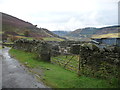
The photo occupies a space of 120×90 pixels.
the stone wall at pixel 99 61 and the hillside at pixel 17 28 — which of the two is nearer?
the stone wall at pixel 99 61

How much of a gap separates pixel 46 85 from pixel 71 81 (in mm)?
2148

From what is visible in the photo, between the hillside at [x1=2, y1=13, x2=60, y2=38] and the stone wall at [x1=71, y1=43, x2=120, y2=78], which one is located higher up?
the hillside at [x1=2, y1=13, x2=60, y2=38]

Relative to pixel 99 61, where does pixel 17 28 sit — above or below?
above

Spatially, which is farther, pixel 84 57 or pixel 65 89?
pixel 84 57

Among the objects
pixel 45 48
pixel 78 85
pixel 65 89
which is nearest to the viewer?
pixel 65 89

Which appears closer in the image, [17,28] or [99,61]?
[99,61]

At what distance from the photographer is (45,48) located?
1741cm

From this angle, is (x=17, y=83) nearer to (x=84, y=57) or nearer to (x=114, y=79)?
(x=84, y=57)

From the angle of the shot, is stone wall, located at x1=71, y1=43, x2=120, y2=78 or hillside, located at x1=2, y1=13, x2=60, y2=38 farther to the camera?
hillside, located at x1=2, y1=13, x2=60, y2=38

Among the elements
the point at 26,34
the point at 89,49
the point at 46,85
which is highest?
the point at 26,34

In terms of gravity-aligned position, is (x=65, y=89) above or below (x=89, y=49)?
below

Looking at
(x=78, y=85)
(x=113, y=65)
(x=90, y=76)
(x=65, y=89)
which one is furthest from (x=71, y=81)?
(x=113, y=65)

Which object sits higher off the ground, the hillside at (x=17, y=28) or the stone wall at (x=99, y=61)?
the hillside at (x=17, y=28)

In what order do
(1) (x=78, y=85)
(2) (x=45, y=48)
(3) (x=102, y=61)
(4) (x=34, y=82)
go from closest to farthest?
1. (1) (x=78, y=85)
2. (4) (x=34, y=82)
3. (3) (x=102, y=61)
4. (2) (x=45, y=48)
